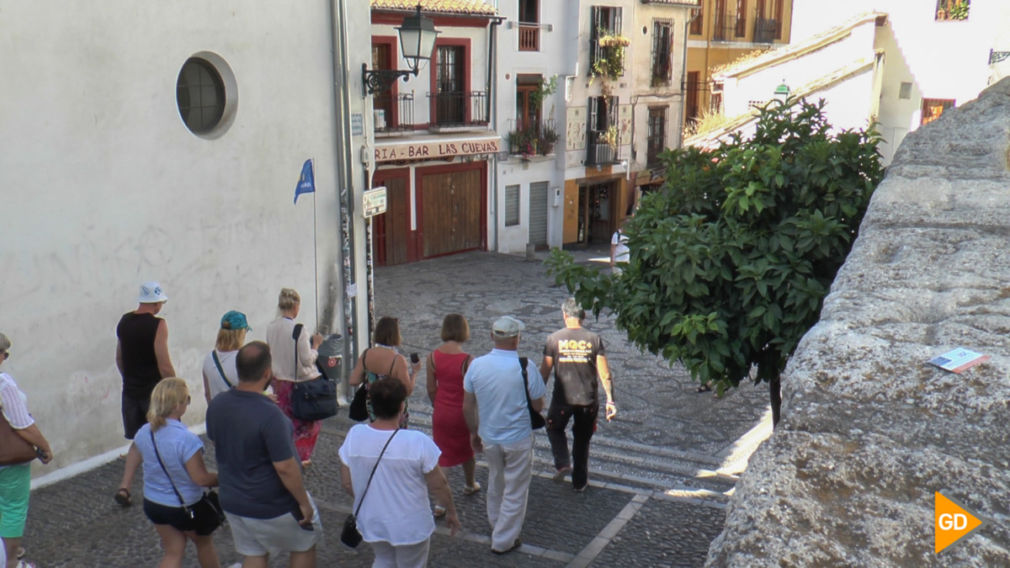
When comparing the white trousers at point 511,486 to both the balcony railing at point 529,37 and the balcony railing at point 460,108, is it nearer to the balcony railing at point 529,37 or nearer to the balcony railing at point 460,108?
the balcony railing at point 460,108

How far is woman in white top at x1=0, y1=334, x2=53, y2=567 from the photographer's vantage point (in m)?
5.37

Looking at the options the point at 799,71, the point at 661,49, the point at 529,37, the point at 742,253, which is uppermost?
the point at 529,37

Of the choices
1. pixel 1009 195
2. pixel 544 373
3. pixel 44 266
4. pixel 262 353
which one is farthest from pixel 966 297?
pixel 44 266

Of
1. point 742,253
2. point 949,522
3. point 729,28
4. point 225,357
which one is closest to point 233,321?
point 225,357

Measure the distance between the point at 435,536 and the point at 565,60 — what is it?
23244 mm

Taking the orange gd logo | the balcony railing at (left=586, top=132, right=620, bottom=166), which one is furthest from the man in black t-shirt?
the balcony railing at (left=586, top=132, right=620, bottom=166)

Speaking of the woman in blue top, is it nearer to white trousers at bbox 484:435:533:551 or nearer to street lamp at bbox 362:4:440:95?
white trousers at bbox 484:435:533:551

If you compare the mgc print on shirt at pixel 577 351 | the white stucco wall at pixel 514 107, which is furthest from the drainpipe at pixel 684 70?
the mgc print on shirt at pixel 577 351

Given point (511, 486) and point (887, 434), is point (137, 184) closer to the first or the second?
point (511, 486)

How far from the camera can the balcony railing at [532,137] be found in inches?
1049

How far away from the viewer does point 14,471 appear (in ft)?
17.9

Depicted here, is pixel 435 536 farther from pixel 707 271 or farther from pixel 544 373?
pixel 707 271

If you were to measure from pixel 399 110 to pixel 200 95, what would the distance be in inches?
583

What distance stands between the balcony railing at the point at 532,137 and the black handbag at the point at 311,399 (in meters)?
19.7
